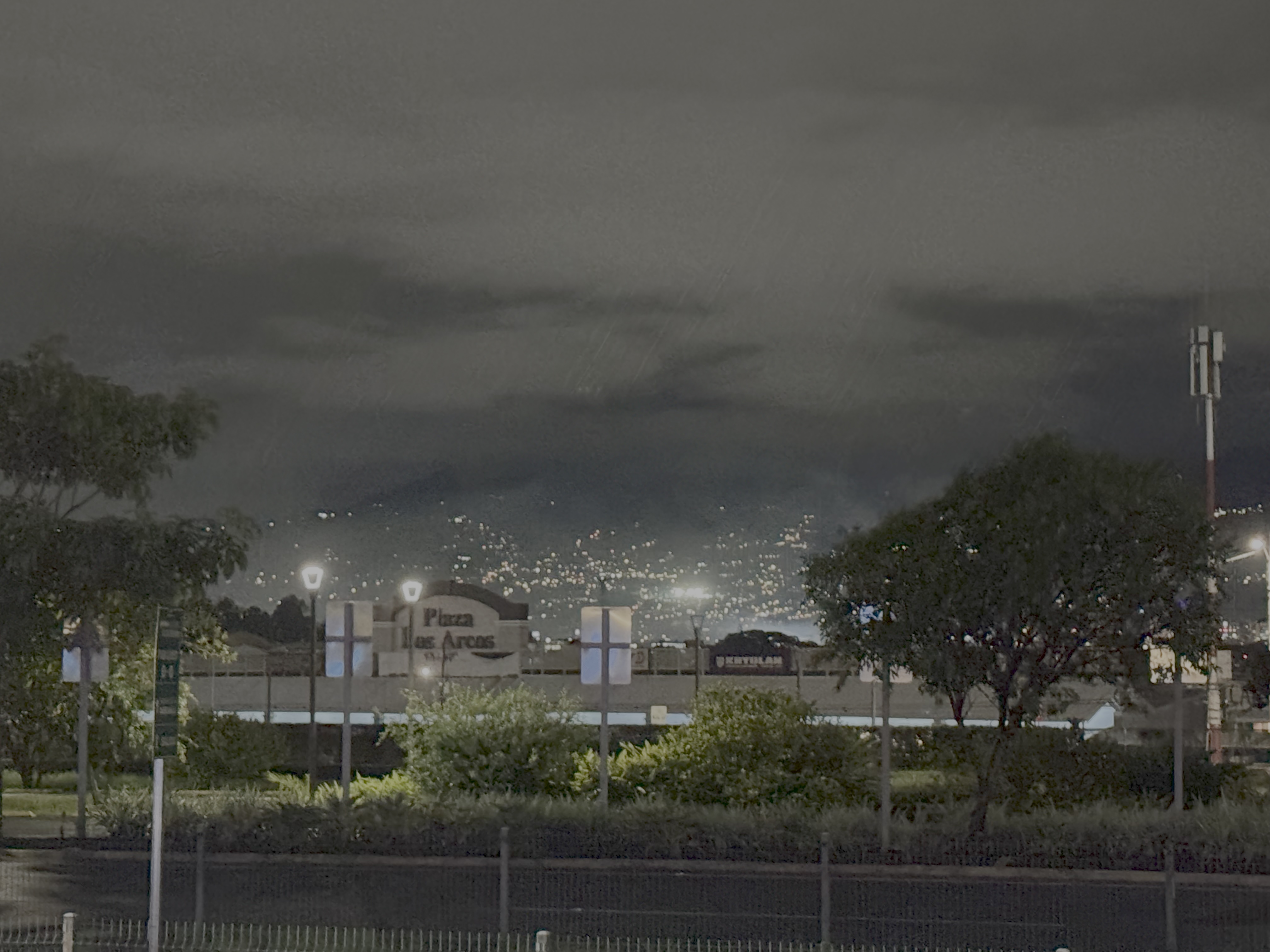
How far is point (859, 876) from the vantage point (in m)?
23.5

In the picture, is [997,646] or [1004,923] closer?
[1004,923]

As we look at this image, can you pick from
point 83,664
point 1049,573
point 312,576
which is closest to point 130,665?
point 83,664

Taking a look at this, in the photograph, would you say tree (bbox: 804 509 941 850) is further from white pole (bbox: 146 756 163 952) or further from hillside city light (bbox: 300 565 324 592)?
white pole (bbox: 146 756 163 952)

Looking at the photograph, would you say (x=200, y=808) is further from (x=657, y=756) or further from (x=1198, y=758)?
(x=1198, y=758)

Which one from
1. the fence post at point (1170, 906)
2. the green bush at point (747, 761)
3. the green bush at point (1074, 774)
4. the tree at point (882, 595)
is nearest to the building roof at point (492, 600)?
the green bush at point (1074, 774)

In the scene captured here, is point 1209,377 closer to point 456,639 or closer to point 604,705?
point 604,705

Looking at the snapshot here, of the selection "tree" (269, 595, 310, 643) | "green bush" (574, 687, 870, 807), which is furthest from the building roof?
"green bush" (574, 687, 870, 807)

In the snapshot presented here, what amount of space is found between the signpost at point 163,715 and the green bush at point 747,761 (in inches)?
585

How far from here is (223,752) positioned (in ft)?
131

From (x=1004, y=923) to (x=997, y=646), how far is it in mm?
6470

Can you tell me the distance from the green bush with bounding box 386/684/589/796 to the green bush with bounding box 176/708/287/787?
34.1 feet

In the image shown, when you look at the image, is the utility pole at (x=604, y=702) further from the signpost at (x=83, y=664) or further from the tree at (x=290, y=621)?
the tree at (x=290, y=621)

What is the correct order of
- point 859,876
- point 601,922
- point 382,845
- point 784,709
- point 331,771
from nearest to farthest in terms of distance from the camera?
point 601,922 → point 859,876 → point 382,845 → point 784,709 → point 331,771

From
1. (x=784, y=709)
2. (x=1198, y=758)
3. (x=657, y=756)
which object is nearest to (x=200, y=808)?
(x=657, y=756)
